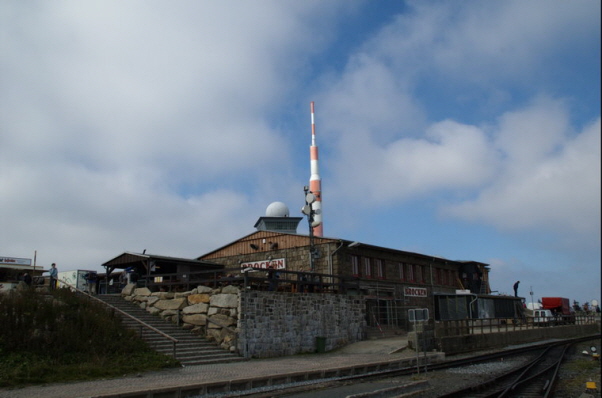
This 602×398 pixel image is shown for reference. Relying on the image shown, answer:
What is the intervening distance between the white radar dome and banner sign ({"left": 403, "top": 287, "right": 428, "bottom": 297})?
1332 centimetres

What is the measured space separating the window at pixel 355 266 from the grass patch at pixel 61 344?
14842mm

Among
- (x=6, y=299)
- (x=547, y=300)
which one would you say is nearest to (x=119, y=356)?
(x=6, y=299)

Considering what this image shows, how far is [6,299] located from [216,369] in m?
6.73

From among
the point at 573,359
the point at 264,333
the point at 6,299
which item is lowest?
the point at 573,359

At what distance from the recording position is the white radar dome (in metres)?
43.7

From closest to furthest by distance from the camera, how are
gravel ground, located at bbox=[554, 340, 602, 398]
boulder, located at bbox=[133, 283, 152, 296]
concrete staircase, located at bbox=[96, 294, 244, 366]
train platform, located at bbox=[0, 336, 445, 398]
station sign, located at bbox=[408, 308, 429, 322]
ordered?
train platform, located at bbox=[0, 336, 445, 398], gravel ground, located at bbox=[554, 340, 602, 398], station sign, located at bbox=[408, 308, 429, 322], concrete staircase, located at bbox=[96, 294, 244, 366], boulder, located at bbox=[133, 283, 152, 296]

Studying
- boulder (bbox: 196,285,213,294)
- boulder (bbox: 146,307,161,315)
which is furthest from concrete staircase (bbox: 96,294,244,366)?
boulder (bbox: 196,285,213,294)

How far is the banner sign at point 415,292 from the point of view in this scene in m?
33.8

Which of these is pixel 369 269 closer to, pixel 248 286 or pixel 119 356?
pixel 248 286

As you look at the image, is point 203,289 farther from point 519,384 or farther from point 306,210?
point 519,384

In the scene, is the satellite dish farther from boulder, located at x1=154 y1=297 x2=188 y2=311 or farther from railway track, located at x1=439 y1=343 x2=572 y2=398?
railway track, located at x1=439 y1=343 x2=572 y2=398

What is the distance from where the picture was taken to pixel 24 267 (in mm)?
25891

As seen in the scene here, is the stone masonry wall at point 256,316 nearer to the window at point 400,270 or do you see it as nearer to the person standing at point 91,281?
the person standing at point 91,281

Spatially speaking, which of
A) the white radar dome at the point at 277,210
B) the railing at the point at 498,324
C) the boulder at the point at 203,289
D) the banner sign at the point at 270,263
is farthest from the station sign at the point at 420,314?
the white radar dome at the point at 277,210
